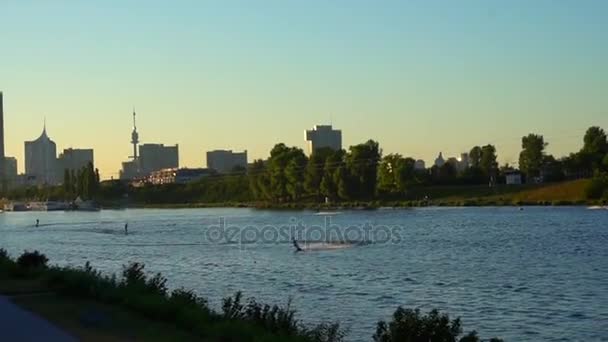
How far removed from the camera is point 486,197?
165 m

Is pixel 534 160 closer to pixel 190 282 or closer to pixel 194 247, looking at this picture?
pixel 194 247

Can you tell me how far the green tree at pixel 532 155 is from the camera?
598 ft

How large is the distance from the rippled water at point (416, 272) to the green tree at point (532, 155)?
9248cm

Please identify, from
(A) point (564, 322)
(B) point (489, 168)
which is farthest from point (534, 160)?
(A) point (564, 322)

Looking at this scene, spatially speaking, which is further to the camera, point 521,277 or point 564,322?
point 521,277

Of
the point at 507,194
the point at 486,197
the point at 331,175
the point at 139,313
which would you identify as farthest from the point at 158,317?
the point at 331,175

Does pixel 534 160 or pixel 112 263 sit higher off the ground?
pixel 534 160

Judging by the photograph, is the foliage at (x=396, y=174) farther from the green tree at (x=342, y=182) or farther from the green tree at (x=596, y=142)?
the green tree at (x=596, y=142)

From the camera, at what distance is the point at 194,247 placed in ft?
246

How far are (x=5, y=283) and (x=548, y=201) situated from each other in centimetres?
12653

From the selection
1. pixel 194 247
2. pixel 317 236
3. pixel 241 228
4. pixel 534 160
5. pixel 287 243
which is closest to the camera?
pixel 194 247

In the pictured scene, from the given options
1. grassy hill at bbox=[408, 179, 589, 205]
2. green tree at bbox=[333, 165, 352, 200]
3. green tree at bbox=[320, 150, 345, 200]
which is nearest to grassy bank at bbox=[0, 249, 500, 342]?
grassy hill at bbox=[408, 179, 589, 205]

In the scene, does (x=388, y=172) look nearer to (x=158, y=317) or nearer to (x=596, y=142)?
(x=596, y=142)

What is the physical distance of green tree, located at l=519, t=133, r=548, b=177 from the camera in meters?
182
